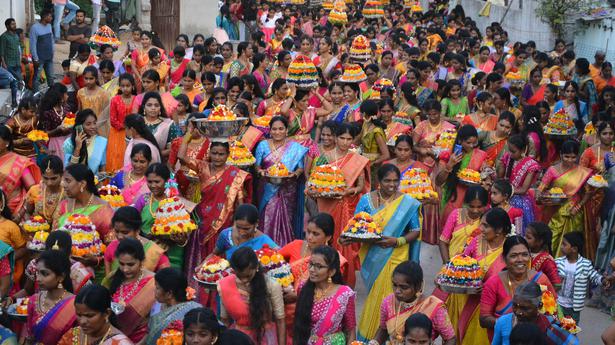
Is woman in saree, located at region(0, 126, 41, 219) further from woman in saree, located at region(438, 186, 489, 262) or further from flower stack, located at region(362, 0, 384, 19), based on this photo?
flower stack, located at region(362, 0, 384, 19)

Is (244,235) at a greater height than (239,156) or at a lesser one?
greater

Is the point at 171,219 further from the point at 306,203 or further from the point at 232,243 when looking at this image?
the point at 306,203

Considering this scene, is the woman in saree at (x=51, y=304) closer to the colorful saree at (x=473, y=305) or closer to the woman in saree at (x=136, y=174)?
the woman in saree at (x=136, y=174)

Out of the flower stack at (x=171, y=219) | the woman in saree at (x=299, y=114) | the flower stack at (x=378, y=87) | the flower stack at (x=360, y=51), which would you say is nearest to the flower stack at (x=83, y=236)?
the flower stack at (x=171, y=219)

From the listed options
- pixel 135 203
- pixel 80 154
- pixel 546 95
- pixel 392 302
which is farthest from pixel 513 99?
pixel 392 302

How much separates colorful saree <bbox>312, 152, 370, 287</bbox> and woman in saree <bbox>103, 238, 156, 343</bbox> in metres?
3.34

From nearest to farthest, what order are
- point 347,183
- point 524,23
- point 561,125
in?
point 347,183 → point 561,125 → point 524,23

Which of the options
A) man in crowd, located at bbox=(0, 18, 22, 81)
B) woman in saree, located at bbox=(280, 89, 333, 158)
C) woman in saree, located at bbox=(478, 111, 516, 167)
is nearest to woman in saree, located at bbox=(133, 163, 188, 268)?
woman in saree, located at bbox=(280, 89, 333, 158)

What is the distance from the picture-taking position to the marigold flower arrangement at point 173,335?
6.82 meters

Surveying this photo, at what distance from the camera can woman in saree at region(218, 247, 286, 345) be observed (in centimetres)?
716

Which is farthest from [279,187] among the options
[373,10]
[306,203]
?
[373,10]

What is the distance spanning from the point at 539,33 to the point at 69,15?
A: 406 inches

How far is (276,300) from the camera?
726 centimetres

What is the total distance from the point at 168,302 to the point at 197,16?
17.2m
